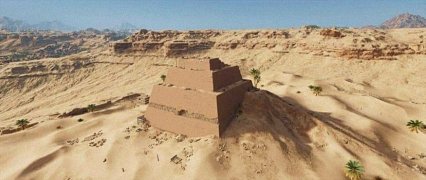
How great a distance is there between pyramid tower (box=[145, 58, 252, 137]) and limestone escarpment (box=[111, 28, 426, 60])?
46.2 m

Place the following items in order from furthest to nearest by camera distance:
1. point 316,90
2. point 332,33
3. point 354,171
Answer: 1. point 332,33
2. point 316,90
3. point 354,171

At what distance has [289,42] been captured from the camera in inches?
3420

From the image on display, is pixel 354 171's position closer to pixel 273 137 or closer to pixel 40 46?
pixel 273 137

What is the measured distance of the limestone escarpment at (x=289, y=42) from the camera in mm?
74062

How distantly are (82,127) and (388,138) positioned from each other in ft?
124

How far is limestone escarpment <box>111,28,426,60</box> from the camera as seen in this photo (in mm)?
74062

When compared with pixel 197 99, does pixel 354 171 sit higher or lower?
lower

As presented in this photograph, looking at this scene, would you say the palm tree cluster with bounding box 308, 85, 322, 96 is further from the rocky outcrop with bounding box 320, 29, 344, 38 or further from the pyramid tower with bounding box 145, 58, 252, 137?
the rocky outcrop with bounding box 320, 29, 344, 38

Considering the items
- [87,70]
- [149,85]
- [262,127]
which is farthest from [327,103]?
[87,70]

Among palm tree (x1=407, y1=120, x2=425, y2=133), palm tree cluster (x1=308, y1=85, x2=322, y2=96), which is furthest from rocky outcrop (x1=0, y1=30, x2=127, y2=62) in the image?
palm tree (x1=407, y1=120, x2=425, y2=133)

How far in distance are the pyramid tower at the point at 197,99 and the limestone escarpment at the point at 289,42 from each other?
151ft

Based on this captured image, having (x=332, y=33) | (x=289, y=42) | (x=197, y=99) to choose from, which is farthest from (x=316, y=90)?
(x=289, y=42)

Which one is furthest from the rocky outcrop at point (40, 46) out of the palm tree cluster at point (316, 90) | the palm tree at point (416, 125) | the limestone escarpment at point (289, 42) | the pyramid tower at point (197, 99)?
the palm tree at point (416, 125)

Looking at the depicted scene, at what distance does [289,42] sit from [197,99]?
57.9m
